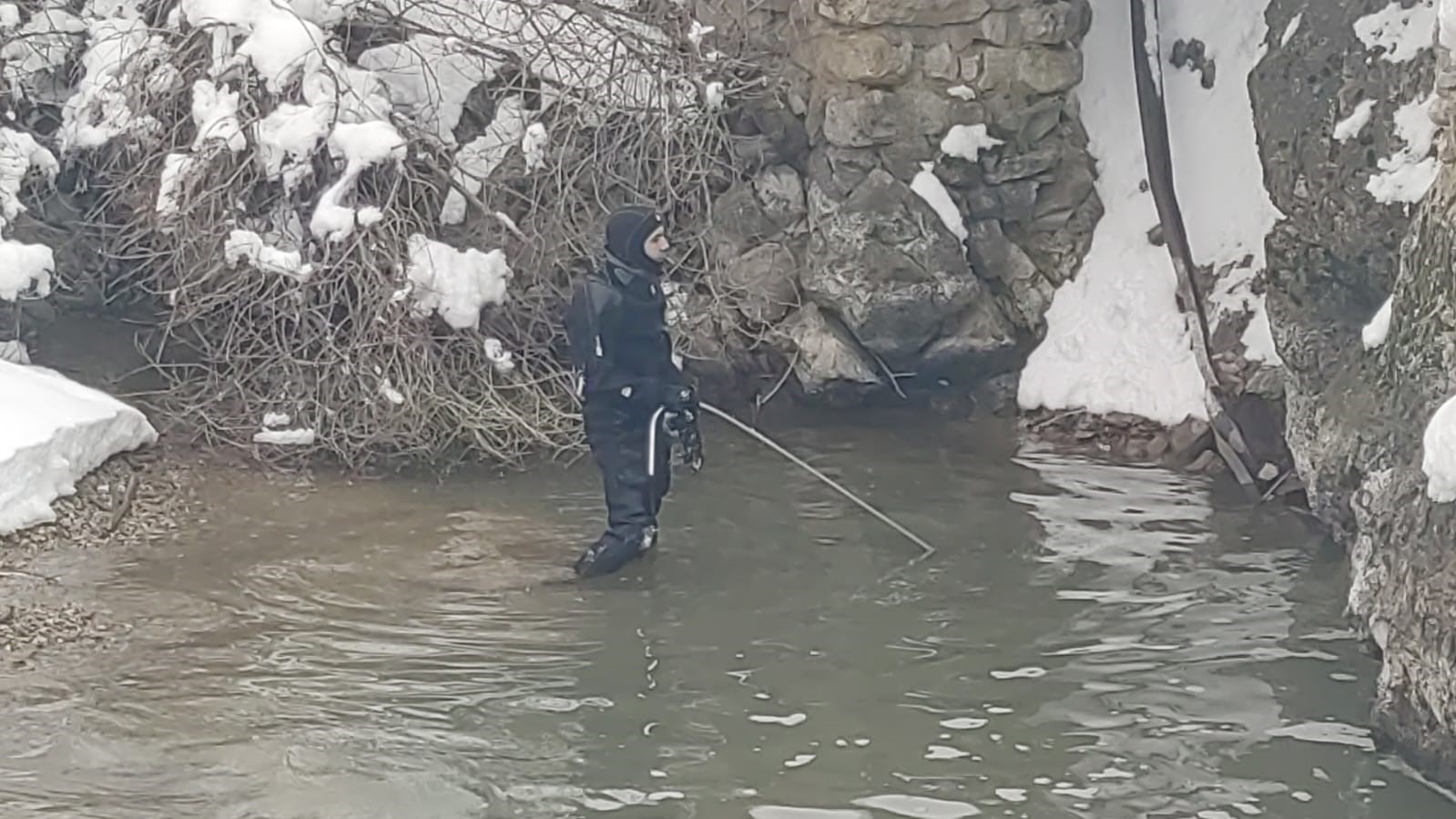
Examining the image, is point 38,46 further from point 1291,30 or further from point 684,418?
point 1291,30

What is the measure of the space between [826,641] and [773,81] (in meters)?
5.74

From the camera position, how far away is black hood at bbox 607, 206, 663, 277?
Answer: 773 centimetres

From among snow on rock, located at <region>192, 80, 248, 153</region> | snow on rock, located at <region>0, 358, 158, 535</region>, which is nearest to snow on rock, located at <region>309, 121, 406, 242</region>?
snow on rock, located at <region>192, 80, 248, 153</region>

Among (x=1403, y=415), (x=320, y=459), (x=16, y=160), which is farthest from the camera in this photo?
(x=16, y=160)

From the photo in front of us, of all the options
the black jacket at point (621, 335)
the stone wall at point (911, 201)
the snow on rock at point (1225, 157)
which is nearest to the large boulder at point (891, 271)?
the stone wall at point (911, 201)

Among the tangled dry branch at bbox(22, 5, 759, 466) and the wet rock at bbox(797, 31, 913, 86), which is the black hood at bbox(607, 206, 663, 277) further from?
the wet rock at bbox(797, 31, 913, 86)

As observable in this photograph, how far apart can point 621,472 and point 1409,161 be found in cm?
408

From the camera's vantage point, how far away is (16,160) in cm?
1110

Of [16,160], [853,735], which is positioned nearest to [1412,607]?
[853,735]

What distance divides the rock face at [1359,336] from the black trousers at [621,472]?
303 cm

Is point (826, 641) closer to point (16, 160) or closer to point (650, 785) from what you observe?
point (650, 785)

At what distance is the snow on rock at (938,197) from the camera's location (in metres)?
11.5

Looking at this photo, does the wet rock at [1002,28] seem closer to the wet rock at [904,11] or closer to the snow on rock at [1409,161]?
the wet rock at [904,11]

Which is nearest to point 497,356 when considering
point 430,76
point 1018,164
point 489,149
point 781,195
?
point 489,149
